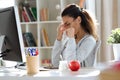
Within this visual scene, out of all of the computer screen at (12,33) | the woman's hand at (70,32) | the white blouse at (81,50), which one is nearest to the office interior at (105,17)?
the white blouse at (81,50)

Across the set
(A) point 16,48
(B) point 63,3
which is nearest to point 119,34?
(A) point 16,48

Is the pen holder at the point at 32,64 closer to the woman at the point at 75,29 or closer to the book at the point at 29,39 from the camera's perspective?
the woman at the point at 75,29

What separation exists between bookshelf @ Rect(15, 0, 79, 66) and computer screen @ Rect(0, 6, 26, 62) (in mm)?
1896

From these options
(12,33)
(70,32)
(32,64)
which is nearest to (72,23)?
(70,32)

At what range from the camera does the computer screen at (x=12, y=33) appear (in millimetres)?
1578

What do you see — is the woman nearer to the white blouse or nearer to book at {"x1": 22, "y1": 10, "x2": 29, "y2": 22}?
the white blouse

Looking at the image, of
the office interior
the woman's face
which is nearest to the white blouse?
the woman's face

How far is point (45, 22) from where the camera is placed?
3.58 m

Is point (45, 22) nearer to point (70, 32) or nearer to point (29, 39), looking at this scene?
point (29, 39)

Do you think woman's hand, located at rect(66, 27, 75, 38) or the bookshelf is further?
the bookshelf

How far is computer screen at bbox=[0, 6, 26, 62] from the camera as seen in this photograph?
5.18 feet

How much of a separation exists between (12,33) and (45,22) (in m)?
1.99

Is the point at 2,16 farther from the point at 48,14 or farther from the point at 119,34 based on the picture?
the point at 48,14

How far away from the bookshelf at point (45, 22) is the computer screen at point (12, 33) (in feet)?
6.22
